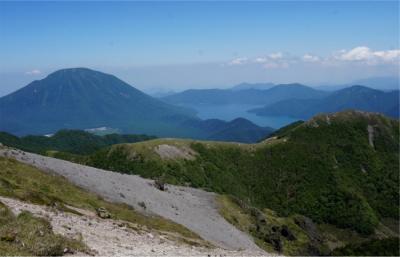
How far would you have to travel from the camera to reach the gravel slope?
62969 millimetres

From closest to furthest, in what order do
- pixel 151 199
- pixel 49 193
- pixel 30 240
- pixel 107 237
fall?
1. pixel 30 240
2. pixel 107 237
3. pixel 49 193
4. pixel 151 199

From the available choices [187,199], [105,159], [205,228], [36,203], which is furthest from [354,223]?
[36,203]

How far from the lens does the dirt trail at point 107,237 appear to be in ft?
78.4

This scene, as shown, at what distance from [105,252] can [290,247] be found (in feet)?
297

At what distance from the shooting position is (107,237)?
26.9 metres

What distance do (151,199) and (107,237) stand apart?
4552 cm

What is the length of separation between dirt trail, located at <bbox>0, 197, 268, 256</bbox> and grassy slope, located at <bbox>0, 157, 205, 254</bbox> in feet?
14.2

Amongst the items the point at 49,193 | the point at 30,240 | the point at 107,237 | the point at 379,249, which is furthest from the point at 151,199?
the point at 379,249

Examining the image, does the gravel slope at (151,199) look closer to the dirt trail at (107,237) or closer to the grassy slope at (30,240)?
the dirt trail at (107,237)

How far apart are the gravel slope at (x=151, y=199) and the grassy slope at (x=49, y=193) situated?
6.44 meters

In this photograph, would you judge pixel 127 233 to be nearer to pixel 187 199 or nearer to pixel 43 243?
pixel 43 243

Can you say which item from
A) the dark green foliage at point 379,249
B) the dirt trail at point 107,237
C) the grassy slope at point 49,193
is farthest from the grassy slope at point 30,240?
the dark green foliage at point 379,249

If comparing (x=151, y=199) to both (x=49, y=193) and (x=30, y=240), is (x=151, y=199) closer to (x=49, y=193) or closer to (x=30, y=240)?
(x=49, y=193)

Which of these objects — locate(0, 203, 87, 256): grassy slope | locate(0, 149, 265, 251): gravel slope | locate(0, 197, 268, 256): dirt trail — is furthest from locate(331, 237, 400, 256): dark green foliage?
locate(0, 203, 87, 256): grassy slope
